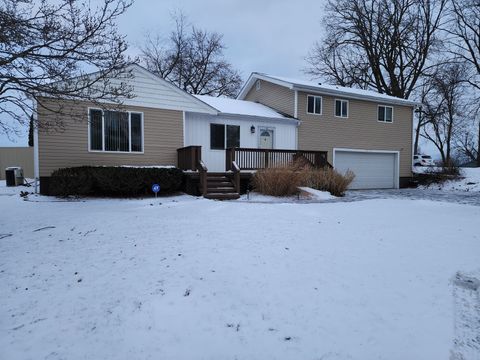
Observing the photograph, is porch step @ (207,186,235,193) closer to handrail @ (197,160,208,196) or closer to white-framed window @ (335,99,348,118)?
handrail @ (197,160,208,196)

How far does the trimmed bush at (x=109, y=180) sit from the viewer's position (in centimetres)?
973

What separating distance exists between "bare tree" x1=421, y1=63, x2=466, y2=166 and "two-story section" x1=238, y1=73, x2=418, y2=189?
11.6ft

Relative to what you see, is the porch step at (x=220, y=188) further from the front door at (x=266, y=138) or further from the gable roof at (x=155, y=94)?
the front door at (x=266, y=138)

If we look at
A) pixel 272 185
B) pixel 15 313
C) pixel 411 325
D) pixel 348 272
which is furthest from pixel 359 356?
pixel 272 185

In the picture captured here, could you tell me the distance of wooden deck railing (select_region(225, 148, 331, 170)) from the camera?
1238 cm

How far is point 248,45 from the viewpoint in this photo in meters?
24.6

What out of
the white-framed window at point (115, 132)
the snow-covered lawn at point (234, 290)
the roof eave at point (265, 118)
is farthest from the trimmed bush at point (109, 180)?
the roof eave at point (265, 118)

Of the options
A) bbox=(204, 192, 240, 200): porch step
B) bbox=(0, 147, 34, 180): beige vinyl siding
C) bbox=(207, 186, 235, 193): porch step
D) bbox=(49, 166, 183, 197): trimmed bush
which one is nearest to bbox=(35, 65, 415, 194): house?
bbox=(207, 186, 235, 193): porch step

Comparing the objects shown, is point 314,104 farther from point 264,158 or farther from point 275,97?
point 264,158

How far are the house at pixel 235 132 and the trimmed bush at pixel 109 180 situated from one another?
1.00 meters

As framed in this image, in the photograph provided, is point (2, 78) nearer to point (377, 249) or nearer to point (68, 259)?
point (68, 259)

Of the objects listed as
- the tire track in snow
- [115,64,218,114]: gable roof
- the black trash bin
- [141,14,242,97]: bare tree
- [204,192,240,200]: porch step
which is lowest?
the tire track in snow

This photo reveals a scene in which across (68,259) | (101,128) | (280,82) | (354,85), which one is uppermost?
(354,85)

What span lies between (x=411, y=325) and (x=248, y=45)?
80.5 feet
